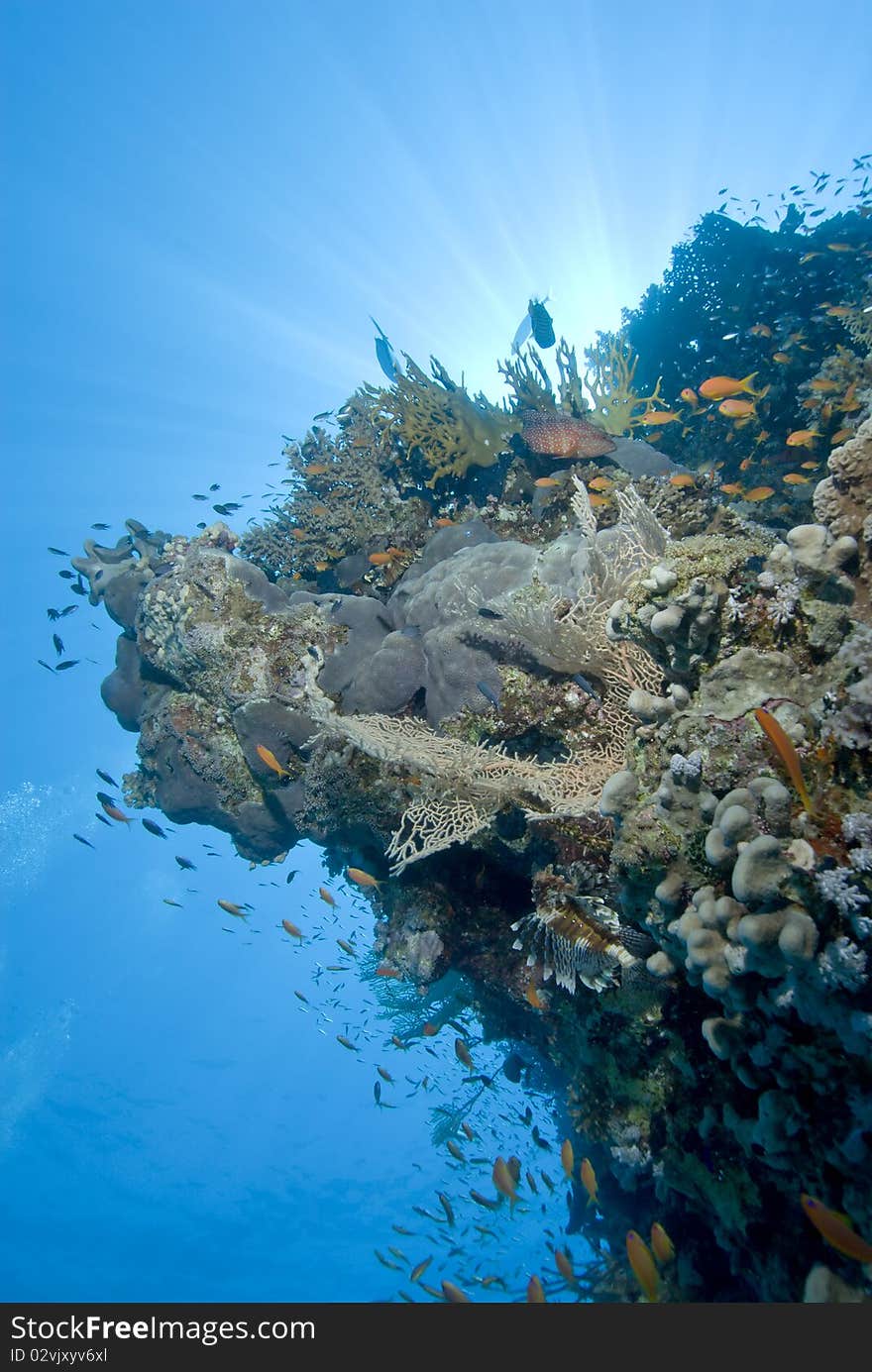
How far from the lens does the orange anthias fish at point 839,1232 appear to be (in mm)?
2268

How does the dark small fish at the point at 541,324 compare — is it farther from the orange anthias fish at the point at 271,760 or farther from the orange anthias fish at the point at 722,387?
the orange anthias fish at the point at 271,760

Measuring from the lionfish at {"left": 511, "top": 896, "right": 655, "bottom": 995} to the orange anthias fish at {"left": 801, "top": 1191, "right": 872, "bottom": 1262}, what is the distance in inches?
58.0

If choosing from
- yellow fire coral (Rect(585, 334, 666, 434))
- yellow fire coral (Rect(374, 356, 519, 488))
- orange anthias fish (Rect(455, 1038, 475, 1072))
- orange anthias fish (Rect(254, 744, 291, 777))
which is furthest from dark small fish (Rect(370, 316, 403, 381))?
orange anthias fish (Rect(455, 1038, 475, 1072))

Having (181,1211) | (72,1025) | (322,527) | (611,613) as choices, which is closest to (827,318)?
(322,527)

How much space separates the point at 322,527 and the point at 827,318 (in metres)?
8.98

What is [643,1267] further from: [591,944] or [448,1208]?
[448,1208]

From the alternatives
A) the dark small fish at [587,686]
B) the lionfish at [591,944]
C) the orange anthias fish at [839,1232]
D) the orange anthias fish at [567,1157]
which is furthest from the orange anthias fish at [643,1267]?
the dark small fish at [587,686]

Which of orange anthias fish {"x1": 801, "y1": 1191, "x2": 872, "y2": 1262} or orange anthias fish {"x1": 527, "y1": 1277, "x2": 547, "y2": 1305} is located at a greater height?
orange anthias fish {"x1": 801, "y1": 1191, "x2": 872, "y2": 1262}

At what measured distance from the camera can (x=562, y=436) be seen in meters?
6.63

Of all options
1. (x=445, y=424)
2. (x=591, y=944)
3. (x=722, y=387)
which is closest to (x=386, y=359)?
(x=445, y=424)

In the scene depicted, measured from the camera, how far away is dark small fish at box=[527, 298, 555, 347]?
780 cm

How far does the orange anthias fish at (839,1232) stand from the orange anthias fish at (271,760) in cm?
548

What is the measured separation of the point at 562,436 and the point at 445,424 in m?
Result: 2.22

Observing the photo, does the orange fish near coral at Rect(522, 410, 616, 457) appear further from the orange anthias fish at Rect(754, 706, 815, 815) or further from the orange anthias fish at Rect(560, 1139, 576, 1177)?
the orange anthias fish at Rect(560, 1139, 576, 1177)
